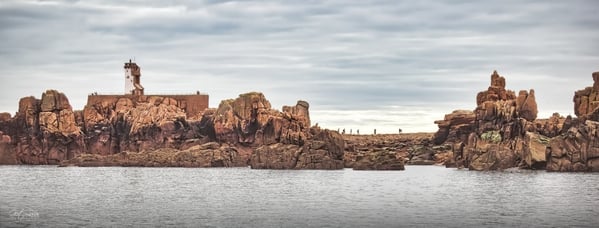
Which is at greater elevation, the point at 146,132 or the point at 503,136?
the point at 146,132

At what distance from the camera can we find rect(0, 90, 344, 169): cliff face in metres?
161

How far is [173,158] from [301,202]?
100127 millimetres

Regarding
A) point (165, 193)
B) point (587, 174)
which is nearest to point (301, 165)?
point (587, 174)

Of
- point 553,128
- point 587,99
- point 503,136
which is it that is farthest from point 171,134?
point 587,99

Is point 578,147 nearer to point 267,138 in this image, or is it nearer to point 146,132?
point 267,138

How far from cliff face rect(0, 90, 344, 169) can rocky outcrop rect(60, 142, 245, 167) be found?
0.65 feet

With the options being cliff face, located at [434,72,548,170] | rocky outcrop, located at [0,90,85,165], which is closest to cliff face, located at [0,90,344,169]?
rocky outcrop, located at [0,90,85,165]

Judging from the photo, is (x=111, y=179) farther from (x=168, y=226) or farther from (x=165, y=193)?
(x=168, y=226)

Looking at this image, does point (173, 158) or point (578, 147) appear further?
point (173, 158)

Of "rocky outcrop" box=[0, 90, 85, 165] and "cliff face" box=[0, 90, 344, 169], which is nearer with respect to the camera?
"cliff face" box=[0, 90, 344, 169]

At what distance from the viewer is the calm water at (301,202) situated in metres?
64.3

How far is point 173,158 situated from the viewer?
591ft

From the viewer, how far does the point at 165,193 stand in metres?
95.8

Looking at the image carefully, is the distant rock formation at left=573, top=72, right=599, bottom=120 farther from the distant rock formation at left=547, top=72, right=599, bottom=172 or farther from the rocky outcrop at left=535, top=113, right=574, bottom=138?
the distant rock formation at left=547, top=72, right=599, bottom=172
